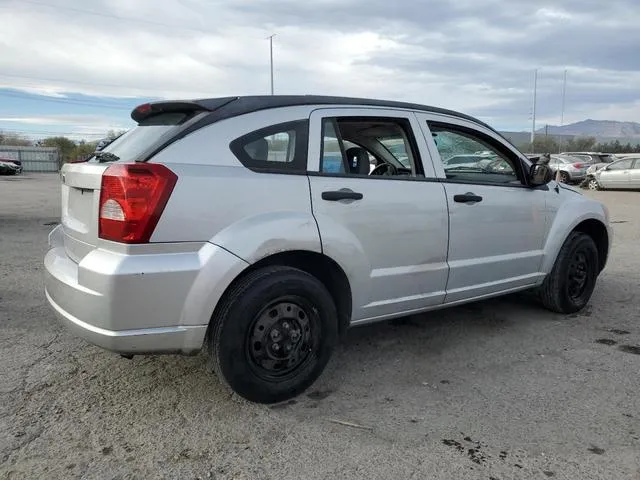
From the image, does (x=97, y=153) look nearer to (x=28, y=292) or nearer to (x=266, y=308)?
(x=266, y=308)

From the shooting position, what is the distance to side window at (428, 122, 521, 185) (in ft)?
13.7

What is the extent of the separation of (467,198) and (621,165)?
22947mm

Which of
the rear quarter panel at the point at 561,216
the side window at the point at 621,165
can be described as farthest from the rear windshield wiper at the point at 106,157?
the side window at the point at 621,165

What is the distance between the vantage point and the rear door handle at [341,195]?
3.36m

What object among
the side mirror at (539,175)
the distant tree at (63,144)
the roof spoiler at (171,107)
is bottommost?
the side mirror at (539,175)

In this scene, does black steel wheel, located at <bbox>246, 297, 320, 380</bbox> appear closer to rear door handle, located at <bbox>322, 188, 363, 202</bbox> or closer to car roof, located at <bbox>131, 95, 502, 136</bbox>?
rear door handle, located at <bbox>322, 188, 363, 202</bbox>

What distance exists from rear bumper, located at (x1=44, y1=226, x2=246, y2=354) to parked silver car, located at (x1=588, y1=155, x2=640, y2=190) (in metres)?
24.2

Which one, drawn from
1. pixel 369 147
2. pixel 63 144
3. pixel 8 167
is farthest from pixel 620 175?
pixel 63 144

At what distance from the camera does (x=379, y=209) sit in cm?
356

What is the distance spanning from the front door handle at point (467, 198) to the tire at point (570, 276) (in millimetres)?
1324

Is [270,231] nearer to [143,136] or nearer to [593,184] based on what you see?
[143,136]

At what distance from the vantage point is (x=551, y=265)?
16.1 feet

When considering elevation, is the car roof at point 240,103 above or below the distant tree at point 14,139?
below

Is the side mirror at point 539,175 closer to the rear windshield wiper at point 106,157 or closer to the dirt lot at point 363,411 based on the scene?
the dirt lot at point 363,411
